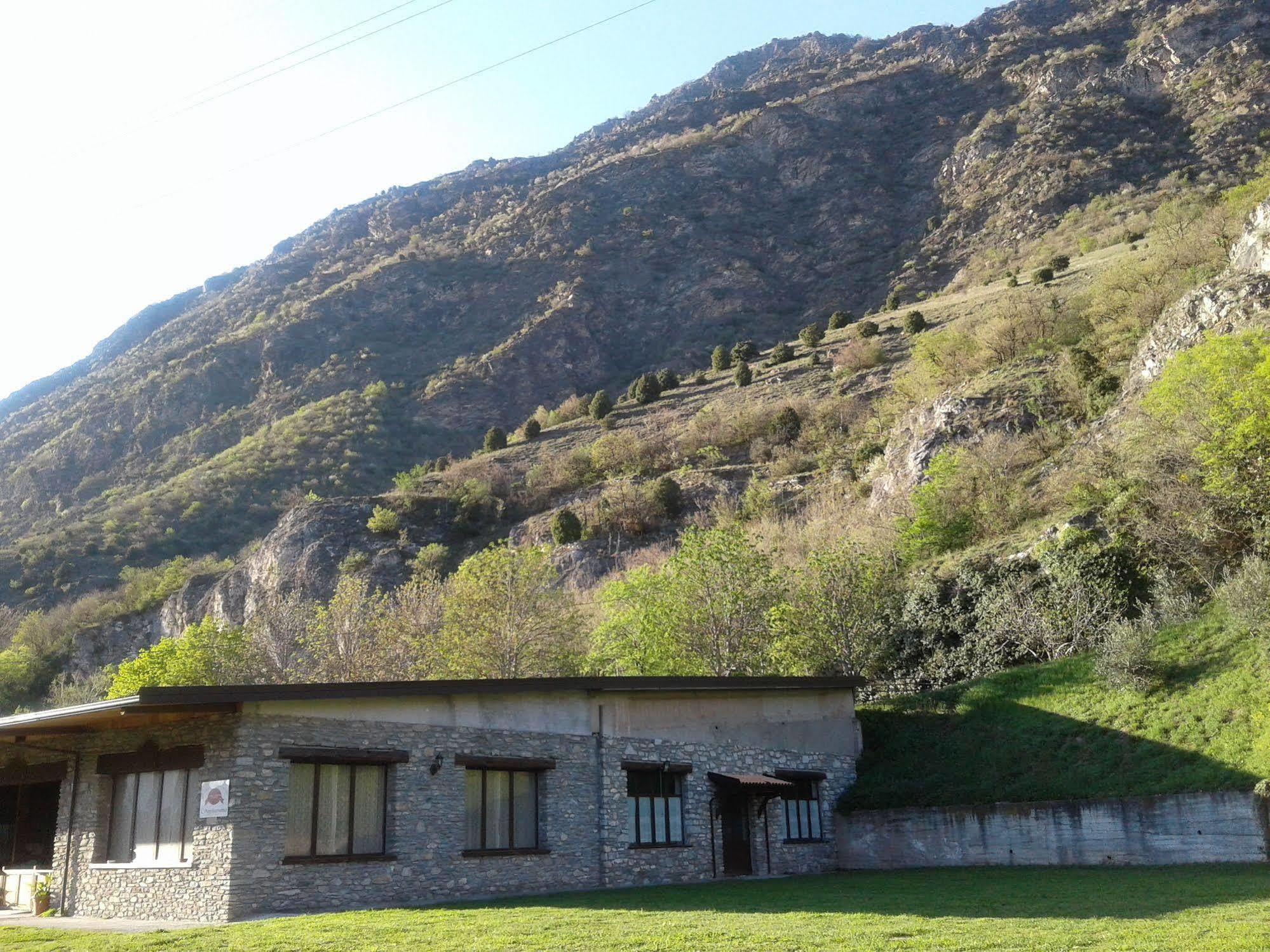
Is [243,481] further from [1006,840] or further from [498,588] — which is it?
[1006,840]

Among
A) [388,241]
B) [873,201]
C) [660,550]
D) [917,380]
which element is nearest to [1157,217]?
[917,380]

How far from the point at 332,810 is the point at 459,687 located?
272cm

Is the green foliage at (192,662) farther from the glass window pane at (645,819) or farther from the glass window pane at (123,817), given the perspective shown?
the glass window pane at (645,819)

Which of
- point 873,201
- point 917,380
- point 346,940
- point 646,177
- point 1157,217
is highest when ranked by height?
point 646,177

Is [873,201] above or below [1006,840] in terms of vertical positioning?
above

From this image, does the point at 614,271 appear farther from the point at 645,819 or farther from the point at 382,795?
the point at 382,795

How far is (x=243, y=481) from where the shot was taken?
234ft

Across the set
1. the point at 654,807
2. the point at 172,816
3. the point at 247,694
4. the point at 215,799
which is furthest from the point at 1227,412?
the point at 172,816

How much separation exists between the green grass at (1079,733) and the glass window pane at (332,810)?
11367 millimetres

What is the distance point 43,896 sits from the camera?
16.9 metres

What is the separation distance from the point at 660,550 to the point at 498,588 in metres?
15.6

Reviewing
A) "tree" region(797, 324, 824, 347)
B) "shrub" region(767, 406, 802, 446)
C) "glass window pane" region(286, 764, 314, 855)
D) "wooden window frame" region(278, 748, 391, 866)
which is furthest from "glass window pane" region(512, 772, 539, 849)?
"tree" region(797, 324, 824, 347)

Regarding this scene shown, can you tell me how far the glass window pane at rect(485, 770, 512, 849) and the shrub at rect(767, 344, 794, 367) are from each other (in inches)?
2032

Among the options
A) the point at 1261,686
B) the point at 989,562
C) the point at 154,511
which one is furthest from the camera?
the point at 154,511
